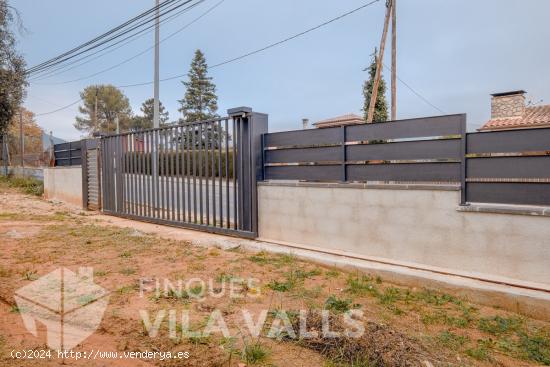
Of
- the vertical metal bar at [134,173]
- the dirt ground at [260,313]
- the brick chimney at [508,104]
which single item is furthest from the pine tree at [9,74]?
the brick chimney at [508,104]

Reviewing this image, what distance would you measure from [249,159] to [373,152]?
2.02 m

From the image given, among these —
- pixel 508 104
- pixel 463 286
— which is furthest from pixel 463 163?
pixel 508 104

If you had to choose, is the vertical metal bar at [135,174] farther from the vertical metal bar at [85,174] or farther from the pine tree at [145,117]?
the pine tree at [145,117]

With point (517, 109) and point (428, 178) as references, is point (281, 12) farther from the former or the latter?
point (517, 109)

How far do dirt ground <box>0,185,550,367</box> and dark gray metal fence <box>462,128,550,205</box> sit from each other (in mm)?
1153

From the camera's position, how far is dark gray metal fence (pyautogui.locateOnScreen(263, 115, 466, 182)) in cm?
394

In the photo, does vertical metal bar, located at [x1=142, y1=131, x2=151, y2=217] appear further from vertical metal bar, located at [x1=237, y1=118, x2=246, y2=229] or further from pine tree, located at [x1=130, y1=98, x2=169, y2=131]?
pine tree, located at [x1=130, y1=98, x2=169, y2=131]

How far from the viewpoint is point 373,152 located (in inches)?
179

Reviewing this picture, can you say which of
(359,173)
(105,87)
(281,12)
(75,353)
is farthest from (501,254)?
(105,87)

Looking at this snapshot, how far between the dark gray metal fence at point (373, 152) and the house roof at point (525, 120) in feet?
40.9

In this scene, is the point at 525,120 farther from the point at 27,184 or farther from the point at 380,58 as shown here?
the point at 27,184

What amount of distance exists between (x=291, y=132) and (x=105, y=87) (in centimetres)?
5320

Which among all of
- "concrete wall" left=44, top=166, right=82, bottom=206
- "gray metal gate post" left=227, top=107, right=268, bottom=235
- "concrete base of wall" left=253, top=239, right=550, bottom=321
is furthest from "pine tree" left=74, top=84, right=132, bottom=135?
"concrete base of wall" left=253, top=239, right=550, bottom=321

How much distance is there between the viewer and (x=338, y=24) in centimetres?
1110
